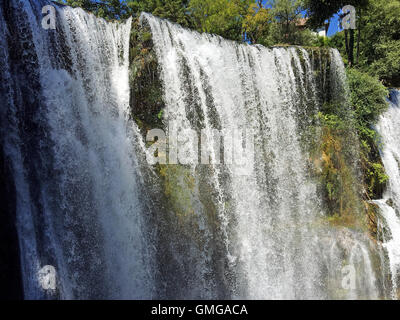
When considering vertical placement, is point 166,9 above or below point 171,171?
above

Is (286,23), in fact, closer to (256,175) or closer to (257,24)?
(257,24)

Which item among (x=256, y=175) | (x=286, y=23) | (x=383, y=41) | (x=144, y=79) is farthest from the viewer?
(x=286, y=23)

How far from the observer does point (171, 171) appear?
23.0ft

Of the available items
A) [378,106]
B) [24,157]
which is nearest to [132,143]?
[24,157]

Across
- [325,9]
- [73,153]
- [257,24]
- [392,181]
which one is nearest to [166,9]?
[257,24]

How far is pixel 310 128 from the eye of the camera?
8.71 metres

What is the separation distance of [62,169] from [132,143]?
5.46ft

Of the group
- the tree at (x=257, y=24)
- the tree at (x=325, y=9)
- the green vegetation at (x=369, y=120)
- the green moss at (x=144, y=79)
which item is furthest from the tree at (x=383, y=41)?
the green moss at (x=144, y=79)

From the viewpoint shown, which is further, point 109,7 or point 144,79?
point 109,7

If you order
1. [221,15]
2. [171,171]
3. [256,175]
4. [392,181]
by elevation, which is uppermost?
[221,15]

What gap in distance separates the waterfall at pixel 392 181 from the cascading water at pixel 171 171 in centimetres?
59

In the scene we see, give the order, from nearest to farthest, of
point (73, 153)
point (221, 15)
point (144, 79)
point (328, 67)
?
point (73, 153), point (144, 79), point (328, 67), point (221, 15)

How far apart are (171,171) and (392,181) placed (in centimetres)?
719

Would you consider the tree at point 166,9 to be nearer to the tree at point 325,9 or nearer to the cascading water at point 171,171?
the tree at point 325,9
